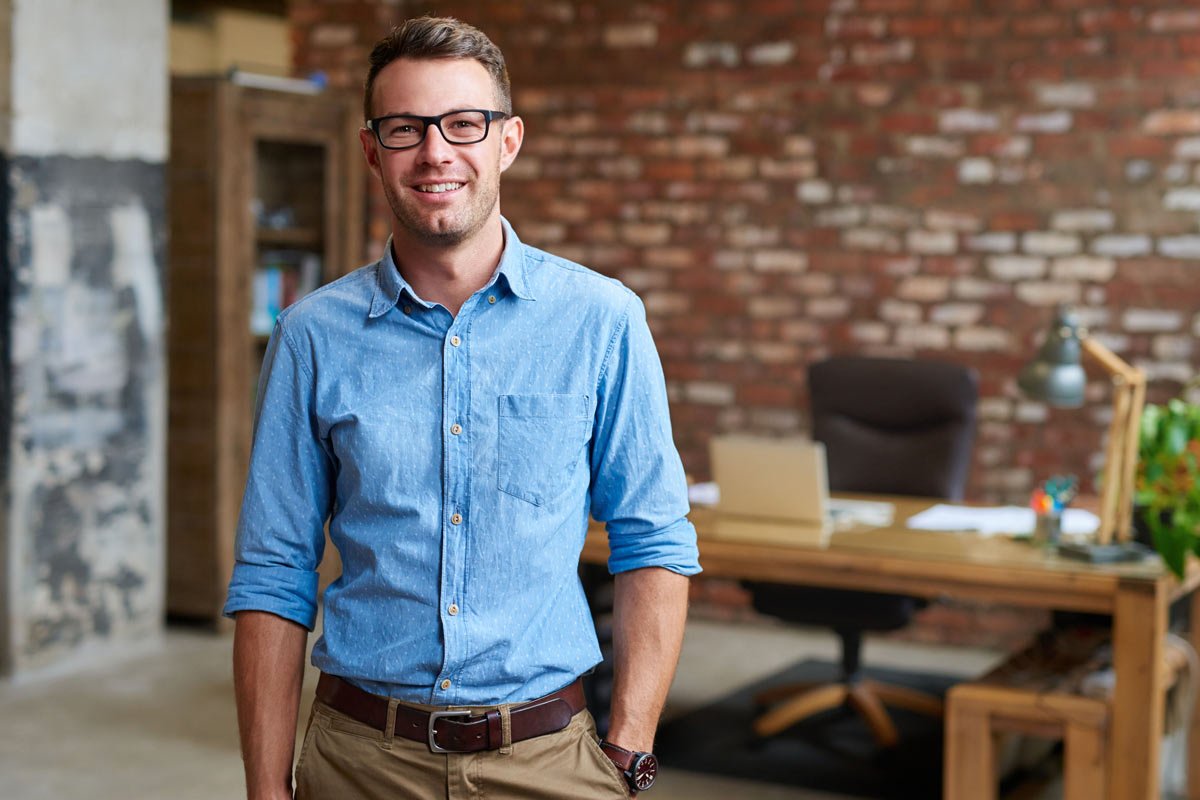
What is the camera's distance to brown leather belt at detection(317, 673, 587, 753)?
154 cm

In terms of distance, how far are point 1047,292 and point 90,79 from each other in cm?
317

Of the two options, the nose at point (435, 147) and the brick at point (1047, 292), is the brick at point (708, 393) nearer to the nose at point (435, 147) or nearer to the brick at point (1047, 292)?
the brick at point (1047, 292)

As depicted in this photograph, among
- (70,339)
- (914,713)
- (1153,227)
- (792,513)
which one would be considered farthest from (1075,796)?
(70,339)

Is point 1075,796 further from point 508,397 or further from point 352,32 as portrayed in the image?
point 352,32

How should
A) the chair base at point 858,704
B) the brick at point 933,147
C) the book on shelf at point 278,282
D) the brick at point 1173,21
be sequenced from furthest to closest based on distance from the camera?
the book on shelf at point 278,282, the brick at point 933,147, the brick at point 1173,21, the chair base at point 858,704

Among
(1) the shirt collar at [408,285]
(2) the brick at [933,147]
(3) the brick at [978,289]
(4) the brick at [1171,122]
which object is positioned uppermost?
(4) the brick at [1171,122]

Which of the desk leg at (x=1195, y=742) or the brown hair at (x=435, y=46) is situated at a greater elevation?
the brown hair at (x=435, y=46)

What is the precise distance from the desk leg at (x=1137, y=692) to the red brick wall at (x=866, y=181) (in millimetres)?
2027

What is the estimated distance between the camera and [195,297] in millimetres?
5039

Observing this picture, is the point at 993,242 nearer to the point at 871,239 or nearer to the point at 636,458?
the point at 871,239

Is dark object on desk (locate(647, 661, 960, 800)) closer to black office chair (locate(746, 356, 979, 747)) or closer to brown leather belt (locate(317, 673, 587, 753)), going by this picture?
black office chair (locate(746, 356, 979, 747))

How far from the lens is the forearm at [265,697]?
62.0 inches

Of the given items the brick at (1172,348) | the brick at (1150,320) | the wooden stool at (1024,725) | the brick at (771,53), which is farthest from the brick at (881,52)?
the wooden stool at (1024,725)

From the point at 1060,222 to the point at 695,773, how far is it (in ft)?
7.57
